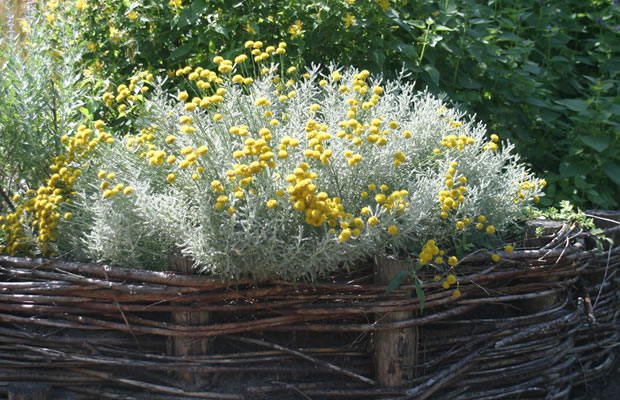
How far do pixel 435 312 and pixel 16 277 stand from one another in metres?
1.47

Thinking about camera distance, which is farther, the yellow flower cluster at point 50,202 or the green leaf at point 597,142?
the green leaf at point 597,142

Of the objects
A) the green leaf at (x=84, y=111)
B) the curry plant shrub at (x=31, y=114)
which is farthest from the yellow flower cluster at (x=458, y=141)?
→ the green leaf at (x=84, y=111)

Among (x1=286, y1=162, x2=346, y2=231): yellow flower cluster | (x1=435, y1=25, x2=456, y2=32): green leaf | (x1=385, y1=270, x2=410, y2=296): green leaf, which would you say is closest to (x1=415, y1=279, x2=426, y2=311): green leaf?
(x1=385, y1=270, x2=410, y2=296): green leaf

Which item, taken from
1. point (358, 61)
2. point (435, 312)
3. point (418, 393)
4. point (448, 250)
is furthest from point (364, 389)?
point (358, 61)

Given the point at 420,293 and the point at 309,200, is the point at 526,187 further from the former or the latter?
the point at 309,200

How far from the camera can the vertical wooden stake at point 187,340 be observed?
6.68ft

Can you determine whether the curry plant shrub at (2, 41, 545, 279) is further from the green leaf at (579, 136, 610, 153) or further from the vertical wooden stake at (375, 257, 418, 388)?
the green leaf at (579, 136, 610, 153)

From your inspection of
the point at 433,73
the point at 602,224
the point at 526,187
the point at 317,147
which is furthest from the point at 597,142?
the point at 317,147

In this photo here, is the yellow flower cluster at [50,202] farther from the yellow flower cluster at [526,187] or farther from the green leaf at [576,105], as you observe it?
the green leaf at [576,105]

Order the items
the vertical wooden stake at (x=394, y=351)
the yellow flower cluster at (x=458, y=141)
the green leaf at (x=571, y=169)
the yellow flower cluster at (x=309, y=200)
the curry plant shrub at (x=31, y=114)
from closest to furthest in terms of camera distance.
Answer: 1. the yellow flower cluster at (x=309, y=200)
2. the vertical wooden stake at (x=394, y=351)
3. the yellow flower cluster at (x=458, y=141)
4. the curry plant shrub at (x=31, y=114)
5. the green leaf at (x=571, y=169)

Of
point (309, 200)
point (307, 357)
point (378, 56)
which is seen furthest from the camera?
point (378, 56)

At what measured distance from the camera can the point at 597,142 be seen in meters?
3.22

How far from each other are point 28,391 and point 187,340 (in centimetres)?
58

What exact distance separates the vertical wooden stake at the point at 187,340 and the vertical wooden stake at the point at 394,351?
0.58 meters
